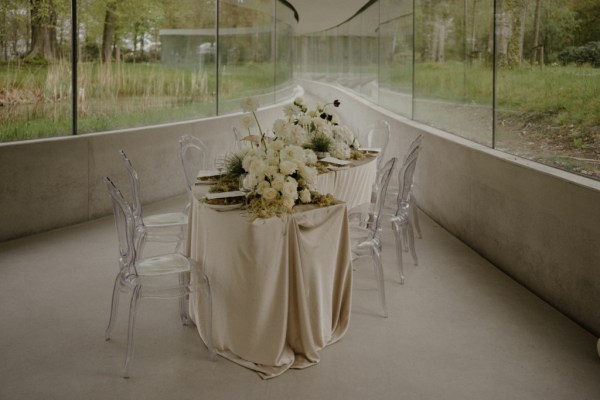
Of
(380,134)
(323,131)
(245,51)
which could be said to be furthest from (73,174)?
(245,51)

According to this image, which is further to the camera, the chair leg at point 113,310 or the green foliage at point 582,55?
the green foliage at point 582,55

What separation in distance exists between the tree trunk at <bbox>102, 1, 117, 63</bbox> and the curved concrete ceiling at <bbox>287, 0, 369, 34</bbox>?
8.09 meters

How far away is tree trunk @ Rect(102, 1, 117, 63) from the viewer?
7375 mm

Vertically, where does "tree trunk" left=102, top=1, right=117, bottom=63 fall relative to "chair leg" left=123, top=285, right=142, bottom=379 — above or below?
above

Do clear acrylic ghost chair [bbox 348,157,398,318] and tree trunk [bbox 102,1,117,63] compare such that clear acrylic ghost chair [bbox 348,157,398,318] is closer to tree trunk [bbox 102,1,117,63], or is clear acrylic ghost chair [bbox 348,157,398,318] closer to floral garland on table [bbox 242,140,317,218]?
floral garland on table [bbox 242,140,317,218]

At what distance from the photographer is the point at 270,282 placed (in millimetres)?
3410

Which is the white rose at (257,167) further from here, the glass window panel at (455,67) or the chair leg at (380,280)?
the glass window panel at (455,67)

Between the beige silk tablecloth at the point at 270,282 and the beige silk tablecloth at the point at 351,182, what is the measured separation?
154cm

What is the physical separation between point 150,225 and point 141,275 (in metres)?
1.26

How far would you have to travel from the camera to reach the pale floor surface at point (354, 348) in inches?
127

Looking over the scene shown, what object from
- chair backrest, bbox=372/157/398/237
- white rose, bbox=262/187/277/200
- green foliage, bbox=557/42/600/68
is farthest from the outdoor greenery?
white rose, bbox=262/187/277/200

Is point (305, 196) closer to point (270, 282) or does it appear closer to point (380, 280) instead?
point (270, 282)

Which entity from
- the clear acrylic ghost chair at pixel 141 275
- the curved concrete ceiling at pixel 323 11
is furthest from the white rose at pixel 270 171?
the curved concrete ceiling at pixel 323 11

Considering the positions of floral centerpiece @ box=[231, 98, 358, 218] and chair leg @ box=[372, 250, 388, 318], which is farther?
chair leg @ box=[372, 250, 388, 318]
